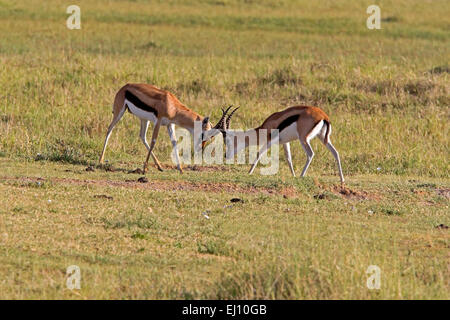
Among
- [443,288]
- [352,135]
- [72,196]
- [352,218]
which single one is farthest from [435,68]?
[443,288]

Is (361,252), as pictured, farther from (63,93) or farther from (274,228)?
(63,93)

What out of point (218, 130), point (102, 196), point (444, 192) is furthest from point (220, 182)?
point (444, 192)

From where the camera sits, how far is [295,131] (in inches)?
412

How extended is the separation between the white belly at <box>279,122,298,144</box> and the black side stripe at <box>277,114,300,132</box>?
0.03 metres

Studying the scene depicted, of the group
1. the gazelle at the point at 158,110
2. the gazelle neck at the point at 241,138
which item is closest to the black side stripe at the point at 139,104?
the gazelle at the point at 158,110

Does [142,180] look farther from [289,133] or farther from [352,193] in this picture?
[352,193]

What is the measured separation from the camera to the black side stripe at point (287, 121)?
34.1ft

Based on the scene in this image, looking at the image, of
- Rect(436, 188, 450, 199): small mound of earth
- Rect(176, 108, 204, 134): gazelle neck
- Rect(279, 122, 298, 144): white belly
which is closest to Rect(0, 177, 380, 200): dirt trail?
Rect(436, 188, 450, 199): small mound of earth

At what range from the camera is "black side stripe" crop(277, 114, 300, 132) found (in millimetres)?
10391

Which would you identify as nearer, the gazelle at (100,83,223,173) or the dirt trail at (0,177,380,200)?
the dirt trail at (0,177,380,200)

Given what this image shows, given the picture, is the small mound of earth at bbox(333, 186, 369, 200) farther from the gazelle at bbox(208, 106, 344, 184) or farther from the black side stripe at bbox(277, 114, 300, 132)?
the black side stripe at bbox(277, 114, 300, 132)

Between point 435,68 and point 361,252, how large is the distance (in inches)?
484

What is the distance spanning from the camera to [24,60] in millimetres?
17453

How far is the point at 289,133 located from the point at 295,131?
96 mm
